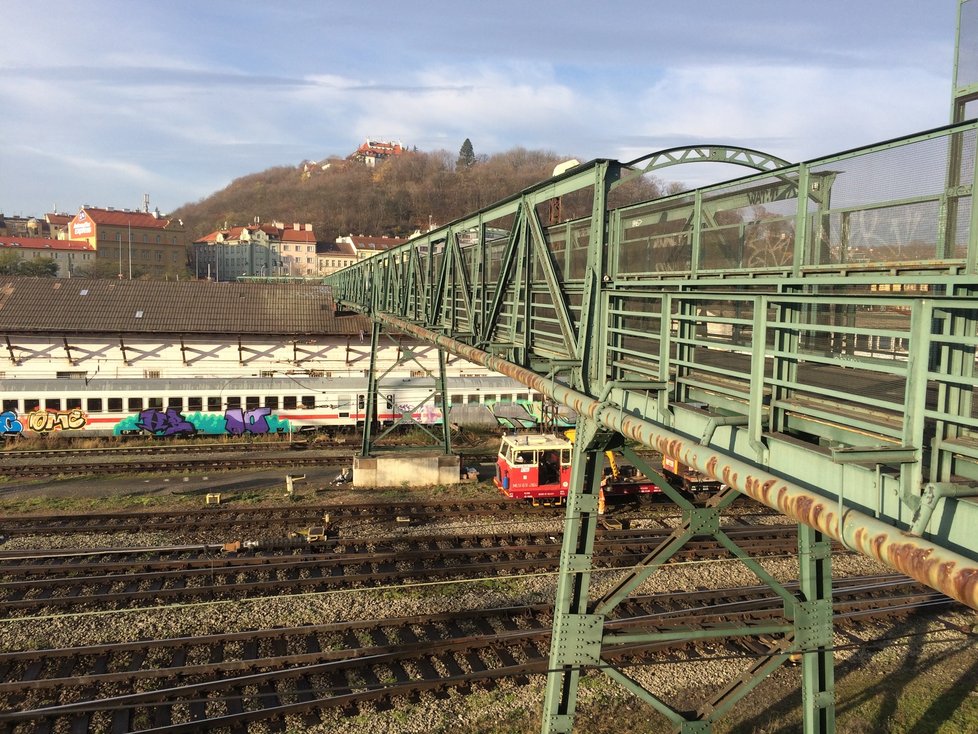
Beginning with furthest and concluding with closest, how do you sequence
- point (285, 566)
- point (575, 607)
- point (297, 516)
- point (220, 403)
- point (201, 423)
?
point (220, 403) → point (201, 423) → point (297, 516) → point (285, 566) → point (575, 607)

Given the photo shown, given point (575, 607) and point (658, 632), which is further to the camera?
point (575, 607)

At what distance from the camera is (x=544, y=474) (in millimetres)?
17828

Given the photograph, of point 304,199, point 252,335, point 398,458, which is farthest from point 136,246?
point 398,458

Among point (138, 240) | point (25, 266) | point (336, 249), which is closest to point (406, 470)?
point (25, 266)

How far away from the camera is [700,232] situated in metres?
6.91

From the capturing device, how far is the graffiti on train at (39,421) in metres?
25.2

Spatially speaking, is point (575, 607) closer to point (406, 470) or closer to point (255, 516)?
point (255, 516)

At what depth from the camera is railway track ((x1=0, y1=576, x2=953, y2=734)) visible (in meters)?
8.68

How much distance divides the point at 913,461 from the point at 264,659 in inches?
360

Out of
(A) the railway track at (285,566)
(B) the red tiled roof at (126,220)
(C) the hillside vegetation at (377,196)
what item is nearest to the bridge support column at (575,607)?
(A) the railway track at (285,566)

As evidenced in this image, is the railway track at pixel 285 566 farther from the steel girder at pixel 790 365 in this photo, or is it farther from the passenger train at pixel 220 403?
the passenger train at pixel 220 403

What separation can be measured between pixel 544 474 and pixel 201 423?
584 inches

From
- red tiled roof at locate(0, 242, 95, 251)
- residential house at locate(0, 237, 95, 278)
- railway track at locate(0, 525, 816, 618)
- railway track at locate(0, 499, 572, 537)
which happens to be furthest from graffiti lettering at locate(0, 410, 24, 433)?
red tiled roof at locate(0, 242, 95, 251)

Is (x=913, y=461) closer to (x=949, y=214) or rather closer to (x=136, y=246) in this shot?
(x=949, y=214)
